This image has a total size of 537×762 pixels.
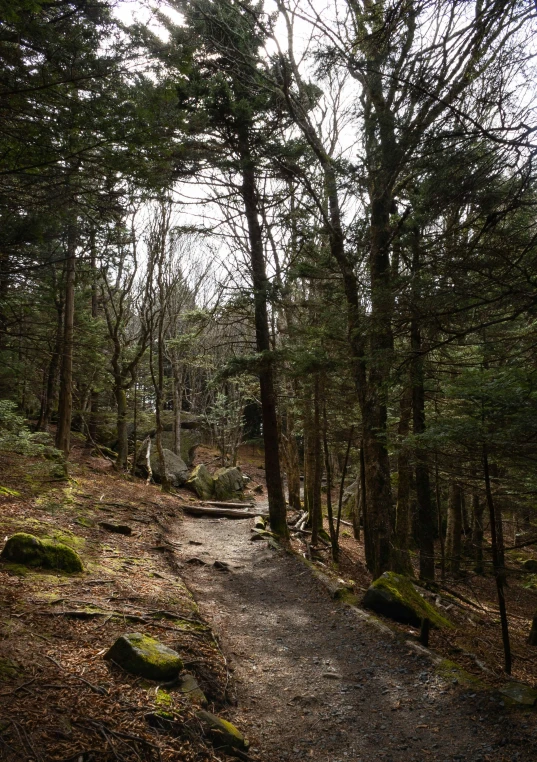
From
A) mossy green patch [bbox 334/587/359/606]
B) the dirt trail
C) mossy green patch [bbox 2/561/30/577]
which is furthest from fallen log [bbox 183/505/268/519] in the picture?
mossy green patch [bbox 2/561/30/577]

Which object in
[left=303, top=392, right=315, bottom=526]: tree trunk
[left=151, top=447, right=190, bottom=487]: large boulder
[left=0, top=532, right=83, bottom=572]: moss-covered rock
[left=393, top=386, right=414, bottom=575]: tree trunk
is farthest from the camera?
[left=151, top=447, right=190, bottom=487]: large boulder

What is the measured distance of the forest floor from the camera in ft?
10.9

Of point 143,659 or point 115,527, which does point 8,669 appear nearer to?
point 143,659

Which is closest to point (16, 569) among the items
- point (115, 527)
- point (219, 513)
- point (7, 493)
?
point (7, 493)

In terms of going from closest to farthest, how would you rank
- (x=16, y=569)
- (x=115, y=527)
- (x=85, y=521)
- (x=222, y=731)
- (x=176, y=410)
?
(x=222, y=731) → (x=16, y=569) → (x=85, y=521) → (x=115, y=527) → (x=176, y=410)

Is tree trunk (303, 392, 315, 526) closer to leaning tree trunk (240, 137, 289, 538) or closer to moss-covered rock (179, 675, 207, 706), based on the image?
leaning tree trunk (240, 137, 289, 538)

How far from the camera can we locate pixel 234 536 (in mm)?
12391

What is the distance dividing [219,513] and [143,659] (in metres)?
11.4

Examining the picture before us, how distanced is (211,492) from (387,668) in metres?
14.2

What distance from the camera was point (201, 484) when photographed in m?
18.9

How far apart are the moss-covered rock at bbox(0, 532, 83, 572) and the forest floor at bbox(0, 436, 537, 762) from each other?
0.81 ft

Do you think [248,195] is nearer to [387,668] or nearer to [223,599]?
[223,599]

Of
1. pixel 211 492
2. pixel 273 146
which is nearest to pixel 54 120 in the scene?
pixel 273 146

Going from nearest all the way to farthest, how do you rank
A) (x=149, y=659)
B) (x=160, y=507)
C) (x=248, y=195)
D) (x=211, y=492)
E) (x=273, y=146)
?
(x=149, y=659)
(x=273, y=146)
(x=248, y=195)
(x=160, y=507)
(x=211, y=492)
